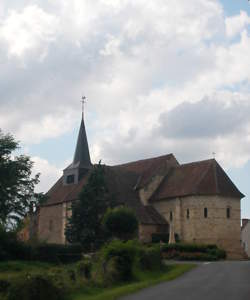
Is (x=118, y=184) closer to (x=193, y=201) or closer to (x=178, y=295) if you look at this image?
(x=193, y=201)

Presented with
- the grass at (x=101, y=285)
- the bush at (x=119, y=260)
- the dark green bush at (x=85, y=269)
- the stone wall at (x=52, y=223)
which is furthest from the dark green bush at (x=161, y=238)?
the dark green bush at (x=85, y=269)

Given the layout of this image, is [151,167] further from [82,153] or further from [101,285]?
[101,285]

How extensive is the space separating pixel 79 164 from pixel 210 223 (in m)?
16.6

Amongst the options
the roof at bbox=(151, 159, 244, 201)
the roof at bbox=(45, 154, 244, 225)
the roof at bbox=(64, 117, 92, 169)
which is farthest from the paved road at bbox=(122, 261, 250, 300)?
the roof at bbox=(64, 117, 92, 169)

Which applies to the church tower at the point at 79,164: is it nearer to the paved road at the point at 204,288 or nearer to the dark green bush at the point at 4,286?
the paved road at the point at 204,288

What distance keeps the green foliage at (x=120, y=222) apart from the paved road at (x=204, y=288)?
14499 millimetres

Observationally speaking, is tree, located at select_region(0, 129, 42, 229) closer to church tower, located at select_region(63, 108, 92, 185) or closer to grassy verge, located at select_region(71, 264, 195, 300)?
church tower, located at select_region(63, 108, 92, 185)

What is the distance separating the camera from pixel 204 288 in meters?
21.5

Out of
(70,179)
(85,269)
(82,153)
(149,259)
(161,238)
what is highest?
(82,153)

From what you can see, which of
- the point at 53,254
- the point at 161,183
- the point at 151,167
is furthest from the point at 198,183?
the point at 53,254

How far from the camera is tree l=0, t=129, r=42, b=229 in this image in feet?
164

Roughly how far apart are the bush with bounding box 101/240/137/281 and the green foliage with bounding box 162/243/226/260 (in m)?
15.4

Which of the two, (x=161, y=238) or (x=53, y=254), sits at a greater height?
(x=161, y=238)

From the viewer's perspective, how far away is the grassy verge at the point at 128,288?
19547 mm
